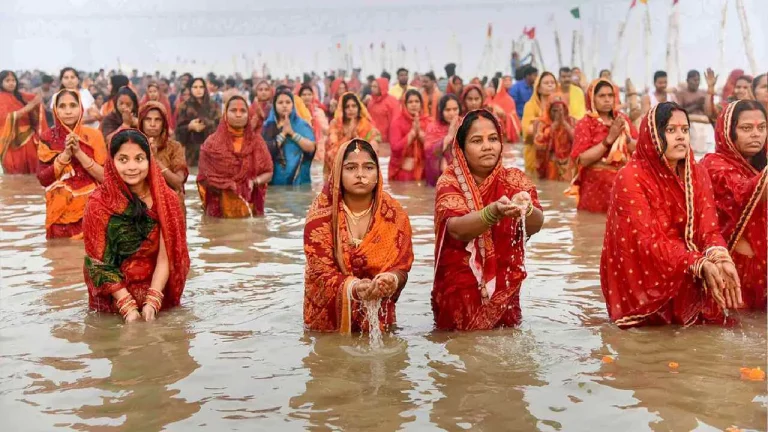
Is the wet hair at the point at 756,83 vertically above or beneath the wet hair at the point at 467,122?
above

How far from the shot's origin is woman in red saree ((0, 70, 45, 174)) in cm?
1470

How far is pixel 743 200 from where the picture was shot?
5.69 m

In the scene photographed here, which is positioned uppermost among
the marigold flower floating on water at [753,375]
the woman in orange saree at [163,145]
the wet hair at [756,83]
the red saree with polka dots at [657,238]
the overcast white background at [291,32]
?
the overcast white background at [291,32]

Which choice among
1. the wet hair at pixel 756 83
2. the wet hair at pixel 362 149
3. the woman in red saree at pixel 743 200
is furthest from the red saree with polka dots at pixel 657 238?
→ the wet hair at pixel 756 83

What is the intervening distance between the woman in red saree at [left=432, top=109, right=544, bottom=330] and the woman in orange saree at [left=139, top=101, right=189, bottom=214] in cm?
371

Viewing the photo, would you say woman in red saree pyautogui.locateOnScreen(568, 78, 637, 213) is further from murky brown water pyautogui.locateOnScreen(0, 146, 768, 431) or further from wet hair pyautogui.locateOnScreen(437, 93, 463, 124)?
murky brown water pyautogui.locateOnScreen(0, 146, 768, 431)

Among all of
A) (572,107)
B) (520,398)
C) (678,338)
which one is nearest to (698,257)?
(678,338)

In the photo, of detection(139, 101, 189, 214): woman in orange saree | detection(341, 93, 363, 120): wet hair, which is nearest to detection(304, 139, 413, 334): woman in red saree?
detection(139, 101, 189, 214): woman in orange saree

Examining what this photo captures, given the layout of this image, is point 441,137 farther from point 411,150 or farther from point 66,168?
point 66,168

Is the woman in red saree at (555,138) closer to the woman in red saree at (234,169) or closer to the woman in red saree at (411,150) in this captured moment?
the woman in red saree at (411,150)

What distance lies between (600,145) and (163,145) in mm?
4066

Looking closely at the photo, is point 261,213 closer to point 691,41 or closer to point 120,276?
point 120,276

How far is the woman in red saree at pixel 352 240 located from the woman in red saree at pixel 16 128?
10.4 meters

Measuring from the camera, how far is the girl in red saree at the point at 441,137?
1195 cm
